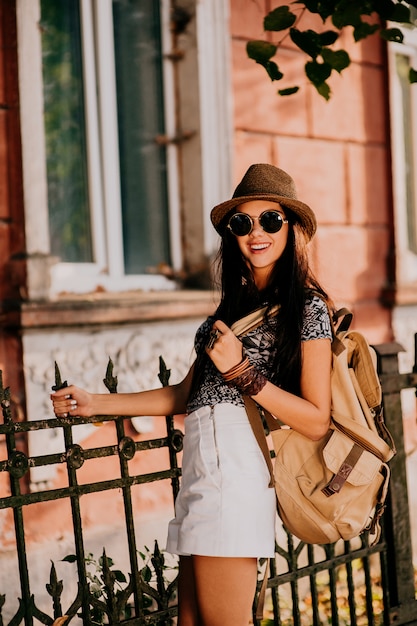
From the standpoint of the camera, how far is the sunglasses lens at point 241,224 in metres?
2.44

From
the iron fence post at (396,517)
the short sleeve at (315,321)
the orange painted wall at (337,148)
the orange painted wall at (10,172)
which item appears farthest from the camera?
the orange painted wall at (337,148)

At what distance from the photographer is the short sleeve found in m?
2.30

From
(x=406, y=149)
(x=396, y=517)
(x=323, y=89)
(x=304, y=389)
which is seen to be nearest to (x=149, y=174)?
(x=323, y=89)

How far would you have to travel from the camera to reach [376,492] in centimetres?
241

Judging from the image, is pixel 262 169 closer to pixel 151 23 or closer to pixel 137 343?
pixel 137 343

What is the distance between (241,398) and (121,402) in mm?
460

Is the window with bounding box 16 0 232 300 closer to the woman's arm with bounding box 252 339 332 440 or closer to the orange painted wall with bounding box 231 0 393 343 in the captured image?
the orange painted wall with bounding box 231 0 393 343

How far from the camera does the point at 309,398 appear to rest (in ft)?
7.48

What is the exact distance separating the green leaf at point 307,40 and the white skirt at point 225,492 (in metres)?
1.46

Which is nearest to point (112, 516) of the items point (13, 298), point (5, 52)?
point (13, 298)

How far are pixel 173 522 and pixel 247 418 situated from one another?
1.27 ft

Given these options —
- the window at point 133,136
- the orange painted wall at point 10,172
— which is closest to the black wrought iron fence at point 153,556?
the orange painted wall at point 10,172

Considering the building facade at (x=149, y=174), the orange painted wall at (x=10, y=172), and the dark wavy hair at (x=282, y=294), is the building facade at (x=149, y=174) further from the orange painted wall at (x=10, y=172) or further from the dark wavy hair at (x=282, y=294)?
the dark wavy hair at (x=282, y=294)

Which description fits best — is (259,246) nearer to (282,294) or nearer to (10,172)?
(282,294)
